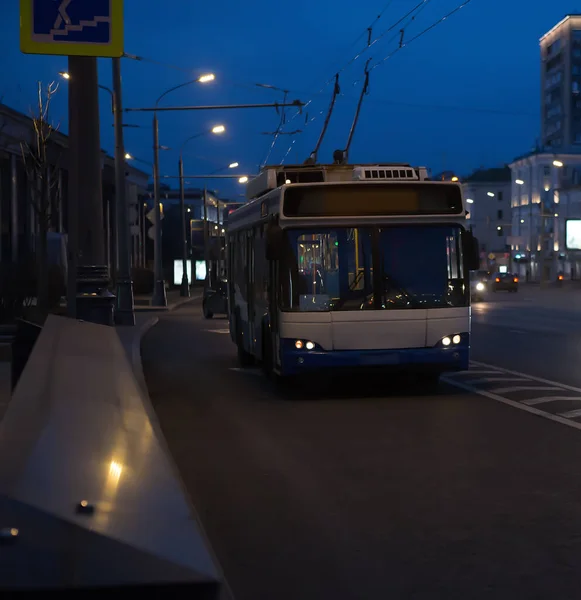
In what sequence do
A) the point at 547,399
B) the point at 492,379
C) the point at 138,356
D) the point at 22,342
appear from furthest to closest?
the point at 138,356 → the point at 492,379 → the point at 547,399 → the point at 22,342

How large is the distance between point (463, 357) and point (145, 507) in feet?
36.4

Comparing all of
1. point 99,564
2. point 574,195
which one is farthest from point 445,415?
point 574,195

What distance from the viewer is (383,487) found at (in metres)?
8.46

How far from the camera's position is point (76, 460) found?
14.1 feet

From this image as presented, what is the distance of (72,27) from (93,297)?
372 cm

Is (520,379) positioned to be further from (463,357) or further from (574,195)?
(574,195)

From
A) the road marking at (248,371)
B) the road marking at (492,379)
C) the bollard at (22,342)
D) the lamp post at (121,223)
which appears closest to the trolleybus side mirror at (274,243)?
the bollard at (22,342)

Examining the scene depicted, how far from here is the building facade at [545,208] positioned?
135 m

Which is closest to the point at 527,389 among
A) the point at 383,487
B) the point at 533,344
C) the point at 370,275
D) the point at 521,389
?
the point at 521,389

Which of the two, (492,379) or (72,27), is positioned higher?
(72,27)

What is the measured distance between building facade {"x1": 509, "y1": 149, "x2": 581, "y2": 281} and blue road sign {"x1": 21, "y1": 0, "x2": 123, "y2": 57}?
12090 cm

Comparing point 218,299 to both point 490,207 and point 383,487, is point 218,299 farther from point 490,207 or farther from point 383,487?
point 490,207

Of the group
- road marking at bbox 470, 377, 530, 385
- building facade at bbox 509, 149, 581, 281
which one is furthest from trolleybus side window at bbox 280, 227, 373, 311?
building facade at bbox 509, 149, 581, 281

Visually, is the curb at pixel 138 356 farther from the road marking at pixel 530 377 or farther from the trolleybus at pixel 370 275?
the road marking at pixel 530 377
